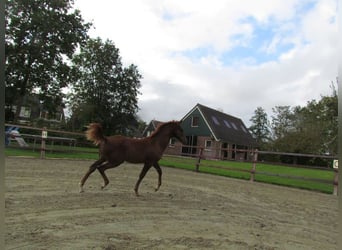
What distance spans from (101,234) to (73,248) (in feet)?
1.71

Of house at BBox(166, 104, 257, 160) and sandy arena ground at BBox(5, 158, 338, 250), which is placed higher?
house at BBox(166, 104, 257, 160)

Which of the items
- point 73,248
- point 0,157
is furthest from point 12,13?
point 0,157

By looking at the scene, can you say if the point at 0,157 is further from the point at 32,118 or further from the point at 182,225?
the point at 32,118

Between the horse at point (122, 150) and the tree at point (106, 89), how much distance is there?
92.6 ft

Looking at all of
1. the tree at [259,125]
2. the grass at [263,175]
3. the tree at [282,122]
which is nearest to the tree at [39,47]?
the grass at [263,175]

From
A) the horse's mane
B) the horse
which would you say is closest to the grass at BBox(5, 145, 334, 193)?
the horse's mane

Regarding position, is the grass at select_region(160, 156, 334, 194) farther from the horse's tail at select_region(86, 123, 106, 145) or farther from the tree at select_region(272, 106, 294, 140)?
the tree at select_region(272, 106, 294, 140)

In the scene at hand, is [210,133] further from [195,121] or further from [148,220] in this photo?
[148,220]

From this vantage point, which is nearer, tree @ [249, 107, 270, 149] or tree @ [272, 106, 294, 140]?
tree @ [272, 106, 294, 140]

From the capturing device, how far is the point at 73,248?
287cm

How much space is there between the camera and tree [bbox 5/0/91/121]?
1784cm

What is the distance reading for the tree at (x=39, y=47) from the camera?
1784 cm

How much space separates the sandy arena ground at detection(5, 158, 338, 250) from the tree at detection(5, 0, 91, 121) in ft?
43.2

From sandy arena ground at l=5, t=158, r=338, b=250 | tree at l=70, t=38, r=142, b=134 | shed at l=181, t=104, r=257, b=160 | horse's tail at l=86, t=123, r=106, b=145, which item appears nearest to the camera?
sandy arena ground at l=5, t=158, r=338, b=250
